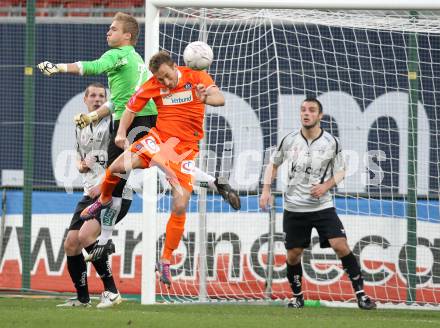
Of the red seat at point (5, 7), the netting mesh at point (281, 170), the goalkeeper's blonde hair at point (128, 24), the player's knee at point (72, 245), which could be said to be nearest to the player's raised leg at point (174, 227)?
the player's knee at point (72, 245)

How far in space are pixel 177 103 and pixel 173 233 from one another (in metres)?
1.21

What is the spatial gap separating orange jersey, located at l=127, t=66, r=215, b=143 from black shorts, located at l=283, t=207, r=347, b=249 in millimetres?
1909

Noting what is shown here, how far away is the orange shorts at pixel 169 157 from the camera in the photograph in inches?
370

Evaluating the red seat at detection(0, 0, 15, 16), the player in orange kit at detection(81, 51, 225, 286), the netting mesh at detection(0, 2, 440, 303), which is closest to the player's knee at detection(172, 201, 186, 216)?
the player in orange kit at detection(81, 51, 225, 286)

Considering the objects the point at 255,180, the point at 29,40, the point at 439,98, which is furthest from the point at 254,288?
the point at 29,40

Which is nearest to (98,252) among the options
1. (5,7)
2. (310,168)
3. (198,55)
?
(198,55)

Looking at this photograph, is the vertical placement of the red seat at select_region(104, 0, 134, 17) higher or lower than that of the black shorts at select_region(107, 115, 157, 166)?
higher

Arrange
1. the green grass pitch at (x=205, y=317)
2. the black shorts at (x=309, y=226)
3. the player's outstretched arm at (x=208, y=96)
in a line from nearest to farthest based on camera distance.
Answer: the green grass pitch at (x=205, y=317)
the player's outstretched arm at (x=208, y=96)
the black shorts at (x=309, y=226)

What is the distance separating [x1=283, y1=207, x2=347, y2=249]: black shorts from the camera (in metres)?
10.8

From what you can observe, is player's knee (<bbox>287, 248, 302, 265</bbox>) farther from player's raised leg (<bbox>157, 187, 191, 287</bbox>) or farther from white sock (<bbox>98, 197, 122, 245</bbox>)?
white sock (<bbox>98, 197, 122, 245</bbox>)

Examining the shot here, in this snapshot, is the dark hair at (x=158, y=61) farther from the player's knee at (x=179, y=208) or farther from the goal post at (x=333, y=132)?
the goal post at (x=333, y=132)

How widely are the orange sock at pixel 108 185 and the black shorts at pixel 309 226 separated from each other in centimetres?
217

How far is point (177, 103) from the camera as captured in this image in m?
9.58

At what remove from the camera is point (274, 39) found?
42.2 ft
